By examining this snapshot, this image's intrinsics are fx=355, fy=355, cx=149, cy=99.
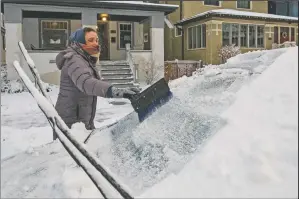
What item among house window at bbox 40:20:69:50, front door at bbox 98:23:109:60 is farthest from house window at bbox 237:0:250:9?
house window at bbox 40:20:69:50

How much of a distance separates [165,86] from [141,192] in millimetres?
1003

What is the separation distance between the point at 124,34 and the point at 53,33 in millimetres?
3806

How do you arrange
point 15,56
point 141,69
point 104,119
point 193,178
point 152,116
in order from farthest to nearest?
point 141,69 < point 15,56 < point 104,119 < point 152,116 < point 193,178

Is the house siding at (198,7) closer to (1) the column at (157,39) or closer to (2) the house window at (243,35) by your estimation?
(2) the house window at (243,35)

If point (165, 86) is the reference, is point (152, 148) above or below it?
below

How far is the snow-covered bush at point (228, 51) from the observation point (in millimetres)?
17416

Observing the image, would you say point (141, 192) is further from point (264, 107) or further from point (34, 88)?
point (34, 88)

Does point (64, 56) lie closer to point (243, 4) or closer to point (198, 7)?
point (198, 7)

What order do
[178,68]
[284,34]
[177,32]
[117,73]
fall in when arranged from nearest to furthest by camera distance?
[117,73] → [178,68] → [284,34] → [177,32]

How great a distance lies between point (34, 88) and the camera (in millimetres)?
2059

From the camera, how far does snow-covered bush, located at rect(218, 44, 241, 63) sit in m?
17.4

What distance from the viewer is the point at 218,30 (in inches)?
755

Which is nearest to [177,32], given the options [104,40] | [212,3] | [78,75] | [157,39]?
[212,3]

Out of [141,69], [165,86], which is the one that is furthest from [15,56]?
[165,86]
